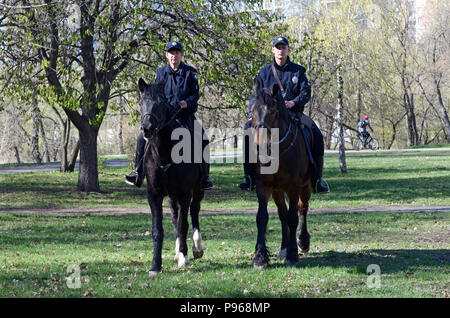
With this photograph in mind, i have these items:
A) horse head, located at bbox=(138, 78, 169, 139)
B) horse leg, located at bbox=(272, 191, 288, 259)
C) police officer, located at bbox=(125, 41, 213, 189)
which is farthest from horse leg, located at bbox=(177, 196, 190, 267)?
horse leg, located at bbox=(272, 191, 288, 259)

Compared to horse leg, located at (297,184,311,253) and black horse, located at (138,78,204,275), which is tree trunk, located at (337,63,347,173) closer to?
horse leg, located at (297,184,311,253)

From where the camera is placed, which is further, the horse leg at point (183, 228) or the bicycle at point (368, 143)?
the bicycle at point (368, 143)

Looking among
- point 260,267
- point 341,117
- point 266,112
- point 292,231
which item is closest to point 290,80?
point 266,112

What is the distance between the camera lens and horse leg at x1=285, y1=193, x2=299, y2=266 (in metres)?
9.79

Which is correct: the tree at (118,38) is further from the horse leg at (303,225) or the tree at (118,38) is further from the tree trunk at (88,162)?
the horse leg at (303,225)

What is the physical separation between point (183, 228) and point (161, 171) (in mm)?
1211

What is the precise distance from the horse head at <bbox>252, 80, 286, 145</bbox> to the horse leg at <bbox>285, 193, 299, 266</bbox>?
1.35 meters

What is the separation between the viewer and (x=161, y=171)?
951cm

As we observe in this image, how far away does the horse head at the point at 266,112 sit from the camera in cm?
899

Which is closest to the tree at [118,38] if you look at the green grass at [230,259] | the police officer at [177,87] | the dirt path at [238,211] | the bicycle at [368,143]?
the dirt path at [238,211]

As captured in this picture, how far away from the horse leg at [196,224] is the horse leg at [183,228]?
1.23 feet

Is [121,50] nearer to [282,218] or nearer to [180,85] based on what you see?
[180,85]
